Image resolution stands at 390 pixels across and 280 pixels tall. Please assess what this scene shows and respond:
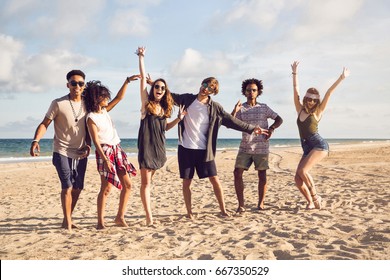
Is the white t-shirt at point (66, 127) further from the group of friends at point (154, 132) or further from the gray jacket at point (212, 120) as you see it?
the gray jacket at point (212, 120)

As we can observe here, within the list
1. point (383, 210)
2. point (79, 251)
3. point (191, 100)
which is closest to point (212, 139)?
point (191, 100)

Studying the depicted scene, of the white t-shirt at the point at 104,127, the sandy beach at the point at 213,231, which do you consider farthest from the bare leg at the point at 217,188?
the white t-shirt at the point at 104,127

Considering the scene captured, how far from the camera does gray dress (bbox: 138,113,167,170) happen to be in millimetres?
5172

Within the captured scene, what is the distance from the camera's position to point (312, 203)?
615 centimetres

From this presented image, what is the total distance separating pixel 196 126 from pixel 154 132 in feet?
2.24

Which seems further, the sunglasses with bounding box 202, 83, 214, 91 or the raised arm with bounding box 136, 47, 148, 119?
the sunglasses with bounding box 202, 83, 214, 91

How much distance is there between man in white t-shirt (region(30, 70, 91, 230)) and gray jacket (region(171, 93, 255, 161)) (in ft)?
4.53

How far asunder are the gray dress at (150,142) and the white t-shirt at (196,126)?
447 mm

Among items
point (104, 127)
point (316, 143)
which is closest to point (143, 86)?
point (104, 127)

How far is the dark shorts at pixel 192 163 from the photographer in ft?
18.3

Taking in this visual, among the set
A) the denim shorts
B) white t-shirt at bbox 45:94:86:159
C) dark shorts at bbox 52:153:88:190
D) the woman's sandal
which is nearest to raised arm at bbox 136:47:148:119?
white t-shirt at bbox 45:94:86:159

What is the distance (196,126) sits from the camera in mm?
5543

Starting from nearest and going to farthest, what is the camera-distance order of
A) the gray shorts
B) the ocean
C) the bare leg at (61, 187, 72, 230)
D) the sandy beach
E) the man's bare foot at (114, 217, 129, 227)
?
the sandy beach < the bare leg at (61, 187, 72, 230) < the man's bare foot at (114, 217, 129, 227) < the gray shorts < the ocean

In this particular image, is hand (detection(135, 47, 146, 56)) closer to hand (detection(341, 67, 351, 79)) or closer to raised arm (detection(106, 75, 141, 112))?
raised arm (detection(106, 75, 141, 112))
